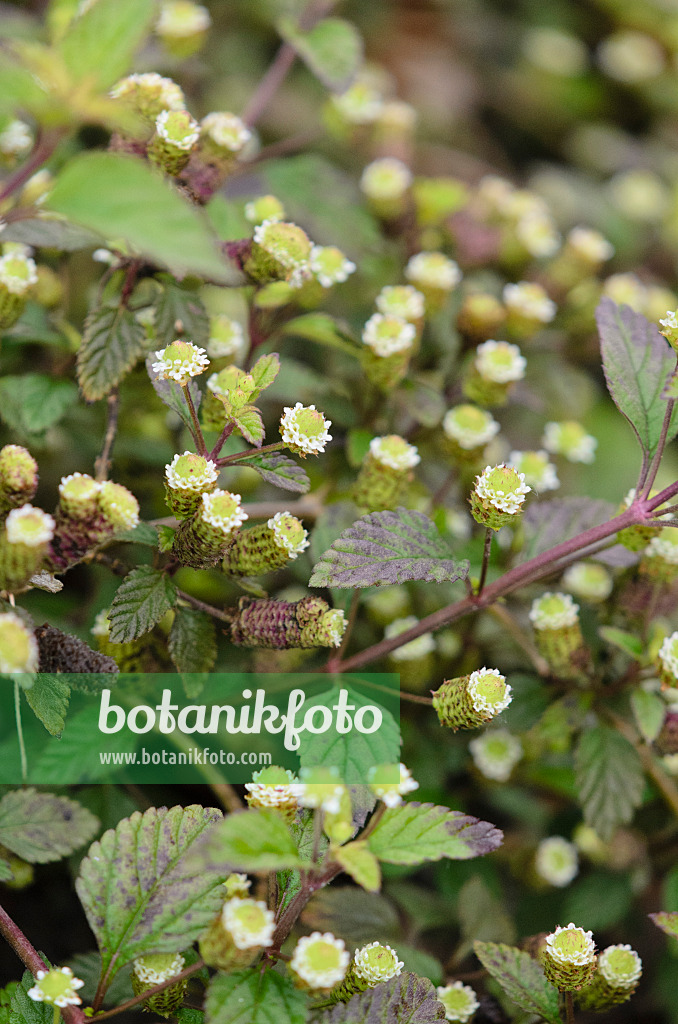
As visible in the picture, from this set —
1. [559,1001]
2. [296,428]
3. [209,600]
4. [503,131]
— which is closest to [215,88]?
[503,131]

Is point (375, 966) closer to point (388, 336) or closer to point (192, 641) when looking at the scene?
point (192, 641)

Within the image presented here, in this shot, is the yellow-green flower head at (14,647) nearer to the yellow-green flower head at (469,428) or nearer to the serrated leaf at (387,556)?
the serrated leaf at (387,556)

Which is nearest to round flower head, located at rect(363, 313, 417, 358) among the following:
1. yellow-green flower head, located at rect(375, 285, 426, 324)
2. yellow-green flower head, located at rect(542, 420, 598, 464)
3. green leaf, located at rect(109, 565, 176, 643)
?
yellow-green flower head, located at rect(375, 285, 426, 324)

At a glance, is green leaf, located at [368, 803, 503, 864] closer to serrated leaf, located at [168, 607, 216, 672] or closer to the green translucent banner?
the green translucent banner

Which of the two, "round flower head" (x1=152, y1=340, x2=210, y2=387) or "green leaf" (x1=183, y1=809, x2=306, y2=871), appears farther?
"round flower head" (x1=152, y1=340, x2=210, y2=387)

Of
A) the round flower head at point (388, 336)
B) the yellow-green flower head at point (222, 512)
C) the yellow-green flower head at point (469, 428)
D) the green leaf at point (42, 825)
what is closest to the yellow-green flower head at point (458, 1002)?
the green leaf at point (42, 825)

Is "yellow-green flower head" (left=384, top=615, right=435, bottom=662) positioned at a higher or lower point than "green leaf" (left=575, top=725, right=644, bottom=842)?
higher
